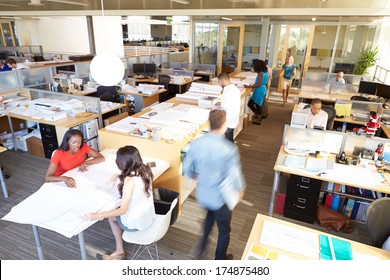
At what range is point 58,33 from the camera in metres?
14.4

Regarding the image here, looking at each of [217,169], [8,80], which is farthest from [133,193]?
[8,80]

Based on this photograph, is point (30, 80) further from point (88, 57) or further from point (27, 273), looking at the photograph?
point (27, 273)

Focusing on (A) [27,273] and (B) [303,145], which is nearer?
(A) [27,273]

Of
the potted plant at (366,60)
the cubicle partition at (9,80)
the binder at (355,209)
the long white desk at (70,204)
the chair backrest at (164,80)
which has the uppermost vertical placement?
the potted plant at (366,60)

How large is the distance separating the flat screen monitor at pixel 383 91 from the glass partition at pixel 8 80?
24.3ft

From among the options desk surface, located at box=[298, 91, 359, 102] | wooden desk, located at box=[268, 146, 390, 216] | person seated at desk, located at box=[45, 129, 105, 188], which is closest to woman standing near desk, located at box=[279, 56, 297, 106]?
desk surface, located at box=[298, 91, 359, 102]

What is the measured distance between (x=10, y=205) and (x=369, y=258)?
400 cm

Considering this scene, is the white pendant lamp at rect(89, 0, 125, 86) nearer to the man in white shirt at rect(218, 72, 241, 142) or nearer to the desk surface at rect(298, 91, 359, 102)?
the man in white shirt at rect(218, 72, 241, 142)

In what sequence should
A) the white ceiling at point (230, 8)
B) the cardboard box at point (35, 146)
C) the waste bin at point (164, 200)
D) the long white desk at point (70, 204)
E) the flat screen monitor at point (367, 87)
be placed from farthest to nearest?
the white ceiling at point (230, 8)
the flat screen monitor at point (367, 87)
the cardboard box at point (35, 146)
the waste bin at point (164, 200)
the long white desk at point (70, 204)

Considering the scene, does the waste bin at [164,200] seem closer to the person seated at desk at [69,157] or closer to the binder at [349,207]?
the person seated at desk at [69,157]

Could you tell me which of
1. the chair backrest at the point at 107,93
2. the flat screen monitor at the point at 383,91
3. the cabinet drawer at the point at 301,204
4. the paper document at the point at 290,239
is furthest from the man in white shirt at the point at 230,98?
the flat screen monitor at the point at 383,91

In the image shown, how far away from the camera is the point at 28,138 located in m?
5.04

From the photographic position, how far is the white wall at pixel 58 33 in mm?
14163

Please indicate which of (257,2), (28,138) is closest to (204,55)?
(257,2)
